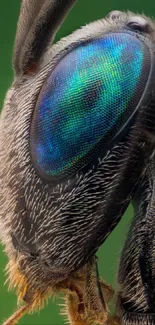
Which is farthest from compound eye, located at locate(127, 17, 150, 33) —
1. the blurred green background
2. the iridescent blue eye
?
the blurred green background

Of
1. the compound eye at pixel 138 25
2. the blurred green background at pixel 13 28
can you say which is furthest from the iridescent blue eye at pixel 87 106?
the blurred green background at pixel 13 28

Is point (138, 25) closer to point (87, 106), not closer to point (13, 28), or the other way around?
point (87, 106)

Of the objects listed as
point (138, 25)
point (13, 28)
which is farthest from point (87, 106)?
point (13, 28)

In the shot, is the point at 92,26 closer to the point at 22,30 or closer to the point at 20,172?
the point at 22,30

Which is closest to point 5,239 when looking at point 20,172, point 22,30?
point 20,172

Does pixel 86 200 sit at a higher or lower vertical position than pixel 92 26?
lower

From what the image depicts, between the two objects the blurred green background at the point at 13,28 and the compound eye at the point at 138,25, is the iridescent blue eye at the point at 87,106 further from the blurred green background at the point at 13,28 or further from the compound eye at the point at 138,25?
the blurred green background at the point at 13,28
